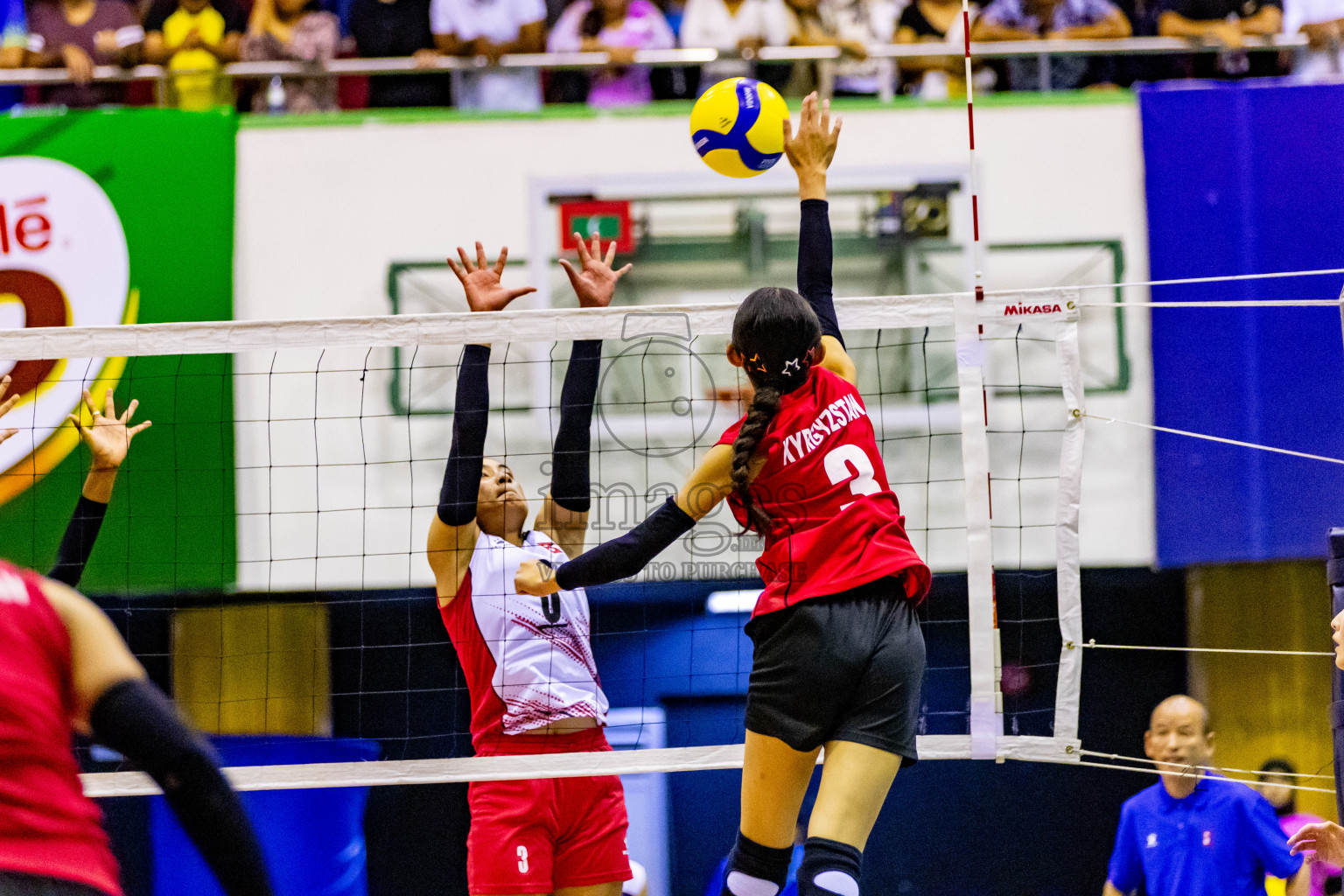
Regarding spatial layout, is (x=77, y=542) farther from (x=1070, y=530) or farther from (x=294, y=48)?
(x=294, y=48)

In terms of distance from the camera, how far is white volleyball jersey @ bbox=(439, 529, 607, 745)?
173 inches

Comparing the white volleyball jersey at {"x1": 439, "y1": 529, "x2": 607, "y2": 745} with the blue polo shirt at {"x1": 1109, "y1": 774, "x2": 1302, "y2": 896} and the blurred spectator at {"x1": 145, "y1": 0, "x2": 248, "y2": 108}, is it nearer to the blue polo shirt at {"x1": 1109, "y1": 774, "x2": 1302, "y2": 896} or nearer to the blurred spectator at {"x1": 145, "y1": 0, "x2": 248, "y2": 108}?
the blue polo shirt at {"x1": 1109, "y1": 774, "x2": 1302, "y2": 896}

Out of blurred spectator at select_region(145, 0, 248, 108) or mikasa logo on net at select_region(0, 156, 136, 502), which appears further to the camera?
blurred spectator at select_region(145, 0, 248, 108)

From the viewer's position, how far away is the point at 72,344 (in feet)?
15.0

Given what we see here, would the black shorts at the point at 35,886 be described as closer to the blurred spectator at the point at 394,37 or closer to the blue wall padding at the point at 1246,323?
the blue wall padding at the point at 1246,323

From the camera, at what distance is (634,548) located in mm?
3260

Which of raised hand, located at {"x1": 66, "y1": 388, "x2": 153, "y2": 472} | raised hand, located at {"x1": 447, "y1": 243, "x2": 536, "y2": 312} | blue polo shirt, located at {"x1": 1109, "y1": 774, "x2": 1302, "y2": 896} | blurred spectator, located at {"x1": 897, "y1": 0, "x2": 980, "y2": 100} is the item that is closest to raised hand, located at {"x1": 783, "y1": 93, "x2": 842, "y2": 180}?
raised hand, located at {"x1": 447, "y1": 243, "x2": 536, "y2": 312}

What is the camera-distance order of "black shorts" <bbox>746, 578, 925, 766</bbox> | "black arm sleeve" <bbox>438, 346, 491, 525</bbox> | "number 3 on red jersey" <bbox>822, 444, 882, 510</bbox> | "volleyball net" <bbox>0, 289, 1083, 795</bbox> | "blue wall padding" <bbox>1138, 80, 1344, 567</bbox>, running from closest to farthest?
"black shorts" <bbox>746, 578, 925, 766</bbox>, "number 3 on red jersey" <bbox>822, 444, 882, 510</bbox>, "black arm sleeve" <bbox>438, 346, 491, 525</bbox>, "volleyball net" <bbox>0, 289, 1083, 795</bbox>, "blue wall padding" <bbox>1138, 80, 1344, 567</bbox>

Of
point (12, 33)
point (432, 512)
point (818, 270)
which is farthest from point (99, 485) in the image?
point (12, 33)

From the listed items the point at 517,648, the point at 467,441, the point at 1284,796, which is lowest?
the point at 1284,796

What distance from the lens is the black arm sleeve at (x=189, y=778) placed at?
1.64m

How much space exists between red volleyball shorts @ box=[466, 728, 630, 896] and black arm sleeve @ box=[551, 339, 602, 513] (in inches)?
35.2

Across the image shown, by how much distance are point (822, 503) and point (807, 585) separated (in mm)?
222

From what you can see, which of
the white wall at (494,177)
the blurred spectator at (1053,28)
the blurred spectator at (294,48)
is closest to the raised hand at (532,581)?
the white wall at (494,177)
